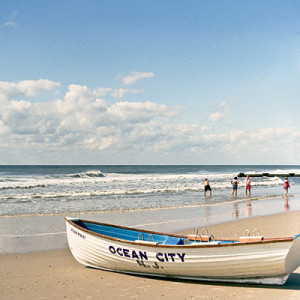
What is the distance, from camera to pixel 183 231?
12961 mm

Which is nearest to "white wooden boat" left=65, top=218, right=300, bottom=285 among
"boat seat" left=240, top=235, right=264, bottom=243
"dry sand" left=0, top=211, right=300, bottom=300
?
"boat seat" left=240, top=235, right=264, bottom=243

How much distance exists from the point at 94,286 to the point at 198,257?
2228 mm

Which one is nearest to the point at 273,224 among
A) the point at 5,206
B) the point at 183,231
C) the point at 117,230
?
the point at 183,231

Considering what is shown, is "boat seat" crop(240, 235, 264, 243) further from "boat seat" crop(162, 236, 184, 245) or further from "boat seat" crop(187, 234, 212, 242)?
"boat seat" crop(162, 236, 184, 245)

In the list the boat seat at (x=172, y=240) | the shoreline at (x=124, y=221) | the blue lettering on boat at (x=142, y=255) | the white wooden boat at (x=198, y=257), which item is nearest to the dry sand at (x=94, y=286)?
the white wooden boat at (x=198, y=257)

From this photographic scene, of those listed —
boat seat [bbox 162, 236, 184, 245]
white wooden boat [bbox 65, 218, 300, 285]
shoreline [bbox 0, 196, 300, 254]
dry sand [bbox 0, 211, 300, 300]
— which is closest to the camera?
white wooden boat [bbox 65, 218, 300, 285]

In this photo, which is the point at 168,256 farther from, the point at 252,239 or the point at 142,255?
the point at 252,239

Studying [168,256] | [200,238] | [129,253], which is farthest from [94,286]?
[200,238]

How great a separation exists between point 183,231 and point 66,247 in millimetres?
4521

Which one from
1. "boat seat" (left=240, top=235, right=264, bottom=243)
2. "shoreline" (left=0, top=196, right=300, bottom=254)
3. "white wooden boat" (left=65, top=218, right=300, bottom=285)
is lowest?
"shoreline" (left=0, top=196, right=300, bottom=254)

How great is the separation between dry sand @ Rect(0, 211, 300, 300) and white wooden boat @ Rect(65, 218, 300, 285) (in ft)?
0.59

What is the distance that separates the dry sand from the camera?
21.2 ft

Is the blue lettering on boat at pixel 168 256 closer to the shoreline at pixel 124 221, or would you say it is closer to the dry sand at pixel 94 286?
the dry sand at pixel 94 286

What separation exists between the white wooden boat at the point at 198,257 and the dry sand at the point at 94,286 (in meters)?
0.18
